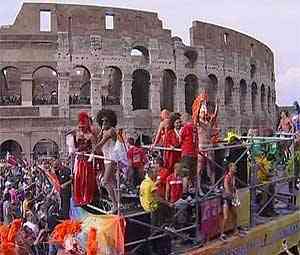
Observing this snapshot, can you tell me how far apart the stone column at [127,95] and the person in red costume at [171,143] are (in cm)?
2106

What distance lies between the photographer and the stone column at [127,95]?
29.1m

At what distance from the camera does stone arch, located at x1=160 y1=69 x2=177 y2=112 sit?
31514 millimetres

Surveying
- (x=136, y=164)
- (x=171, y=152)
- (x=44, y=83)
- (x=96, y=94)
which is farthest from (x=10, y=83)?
(x=171, y=152)

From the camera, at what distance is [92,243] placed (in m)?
5.62

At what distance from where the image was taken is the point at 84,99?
30.0m

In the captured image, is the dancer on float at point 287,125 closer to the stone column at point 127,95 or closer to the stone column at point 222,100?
the stone column at point 127,95

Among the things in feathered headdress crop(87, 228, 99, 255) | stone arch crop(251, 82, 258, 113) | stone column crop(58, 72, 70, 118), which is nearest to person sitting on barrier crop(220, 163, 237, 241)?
feathered headdress crop(87, 228, 99, 255)

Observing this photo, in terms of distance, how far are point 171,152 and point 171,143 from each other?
254 mm

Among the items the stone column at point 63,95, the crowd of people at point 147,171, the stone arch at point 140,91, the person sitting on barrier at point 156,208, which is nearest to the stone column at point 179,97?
the stone arch at point 140,91

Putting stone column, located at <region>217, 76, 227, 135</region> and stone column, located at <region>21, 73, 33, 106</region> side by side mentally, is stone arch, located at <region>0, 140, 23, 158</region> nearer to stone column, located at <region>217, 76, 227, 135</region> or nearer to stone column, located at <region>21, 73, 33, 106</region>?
stone column, located at <region>21, 73, 33, 106</region>

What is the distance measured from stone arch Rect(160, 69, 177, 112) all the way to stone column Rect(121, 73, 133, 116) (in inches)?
106

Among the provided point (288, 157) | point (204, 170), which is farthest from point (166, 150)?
point (288, 157)

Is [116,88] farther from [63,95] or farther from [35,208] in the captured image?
[35,208]

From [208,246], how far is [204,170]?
4.98 feet
